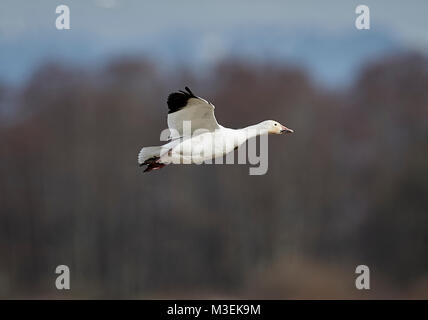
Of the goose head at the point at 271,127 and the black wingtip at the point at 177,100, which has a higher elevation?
the black wingtip at the point at 177,100

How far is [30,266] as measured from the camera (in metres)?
17.5

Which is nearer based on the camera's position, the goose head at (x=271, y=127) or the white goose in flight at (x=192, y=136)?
the white goose in flight at (x=192, y=136)

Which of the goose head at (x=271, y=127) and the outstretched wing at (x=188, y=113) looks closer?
the outstretched wing at (x=188, y=113)

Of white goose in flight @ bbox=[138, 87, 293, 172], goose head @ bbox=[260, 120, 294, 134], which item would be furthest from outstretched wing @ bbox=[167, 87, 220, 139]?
goose head @ bbox=[260, 120, 294, 134]

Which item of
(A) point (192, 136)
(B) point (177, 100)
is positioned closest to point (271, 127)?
(A) point (192, 136)

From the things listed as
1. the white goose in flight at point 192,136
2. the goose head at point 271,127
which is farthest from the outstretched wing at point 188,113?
the goose head at point 271,127

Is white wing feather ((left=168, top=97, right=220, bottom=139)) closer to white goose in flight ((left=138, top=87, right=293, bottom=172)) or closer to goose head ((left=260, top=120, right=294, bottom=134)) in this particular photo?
white goose in flight ((left=138, top=87, right=293, bottom=172))

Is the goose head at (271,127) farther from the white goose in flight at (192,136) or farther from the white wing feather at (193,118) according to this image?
the white wing feather at (193,118)

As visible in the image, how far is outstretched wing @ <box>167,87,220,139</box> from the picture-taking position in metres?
7.91

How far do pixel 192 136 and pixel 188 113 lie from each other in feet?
0.71

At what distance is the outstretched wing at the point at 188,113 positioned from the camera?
7910mm
